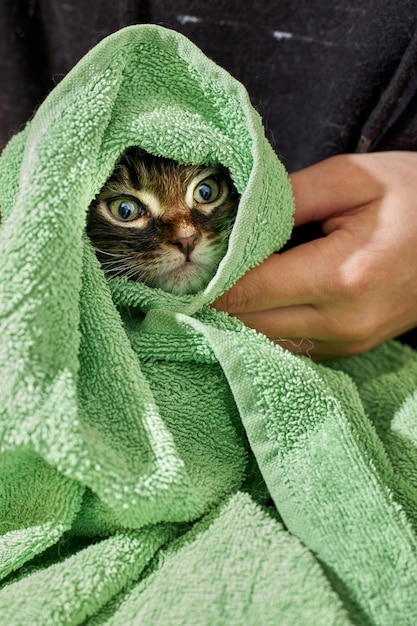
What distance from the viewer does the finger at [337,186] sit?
1.00 m

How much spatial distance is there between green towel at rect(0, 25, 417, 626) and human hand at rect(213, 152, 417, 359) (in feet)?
0.36

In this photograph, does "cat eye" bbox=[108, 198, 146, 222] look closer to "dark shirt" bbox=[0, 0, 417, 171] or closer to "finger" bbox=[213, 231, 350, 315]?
"finger" bbox=[213, 231, 350, 315]

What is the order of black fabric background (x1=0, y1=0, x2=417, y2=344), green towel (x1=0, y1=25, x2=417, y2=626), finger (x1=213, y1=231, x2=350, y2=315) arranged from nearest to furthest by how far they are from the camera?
green towel (x1=0, y1=25, x2=417, y2=626), finger (x1=213, y1=231, x2=350, y2=315), black fabric background (x1=0, y1=0, x2=417, y2=344)

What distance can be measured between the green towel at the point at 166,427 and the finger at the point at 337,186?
0.53 feet

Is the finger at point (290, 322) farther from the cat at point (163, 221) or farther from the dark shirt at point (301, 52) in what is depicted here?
the dark shirt at point (301, 52)

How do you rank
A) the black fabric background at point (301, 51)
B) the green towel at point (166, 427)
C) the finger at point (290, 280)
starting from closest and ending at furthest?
the green towel at point (166, 427)
the finger at point (290, 280)
the black fabric background at point (301, 51)

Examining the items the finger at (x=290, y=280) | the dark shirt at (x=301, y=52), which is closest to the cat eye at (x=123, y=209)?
the finger at (x=290, y=280)

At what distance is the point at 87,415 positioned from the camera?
2.18 feet

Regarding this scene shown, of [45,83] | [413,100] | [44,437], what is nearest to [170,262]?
[44,437]

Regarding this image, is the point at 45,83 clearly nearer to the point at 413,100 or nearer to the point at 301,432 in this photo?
the point at 413,100

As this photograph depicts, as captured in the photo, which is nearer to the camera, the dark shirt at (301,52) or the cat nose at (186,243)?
the cat nose at (186,243)

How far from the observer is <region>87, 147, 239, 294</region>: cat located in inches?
36.6

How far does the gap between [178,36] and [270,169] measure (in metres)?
0.23

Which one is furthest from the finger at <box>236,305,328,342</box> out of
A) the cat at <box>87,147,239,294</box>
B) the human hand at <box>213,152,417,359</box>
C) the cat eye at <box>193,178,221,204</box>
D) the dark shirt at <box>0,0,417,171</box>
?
the dark shirt at <box>0,0,417,171</box>
